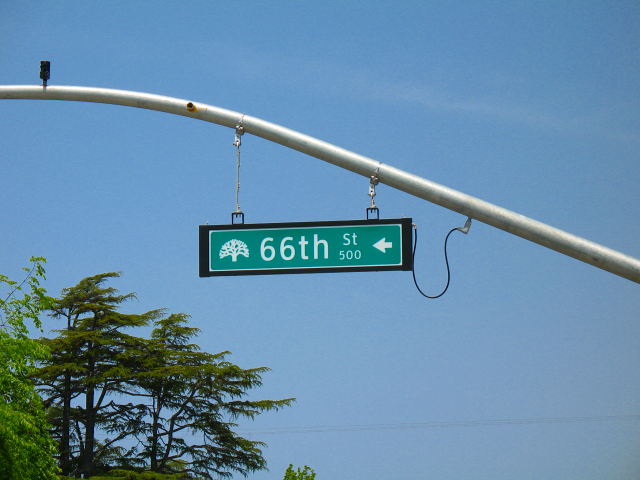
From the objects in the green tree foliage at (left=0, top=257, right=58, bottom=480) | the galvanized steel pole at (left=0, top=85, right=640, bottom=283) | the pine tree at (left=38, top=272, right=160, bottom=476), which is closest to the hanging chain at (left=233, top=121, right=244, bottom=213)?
the galvanized steel pole at (left=0, top=85, right=640, bottom=283)

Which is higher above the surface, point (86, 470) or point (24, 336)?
point (24, 336)

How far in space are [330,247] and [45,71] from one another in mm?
3938

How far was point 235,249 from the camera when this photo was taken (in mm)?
9836

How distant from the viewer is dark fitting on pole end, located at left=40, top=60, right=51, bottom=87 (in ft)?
34.5

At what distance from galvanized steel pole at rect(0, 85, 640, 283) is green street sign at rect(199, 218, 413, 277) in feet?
3.13

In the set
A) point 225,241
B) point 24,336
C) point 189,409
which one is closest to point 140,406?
point 189,409

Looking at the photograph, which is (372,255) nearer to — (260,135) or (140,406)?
(260,135)

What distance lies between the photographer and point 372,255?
9562 millimetres

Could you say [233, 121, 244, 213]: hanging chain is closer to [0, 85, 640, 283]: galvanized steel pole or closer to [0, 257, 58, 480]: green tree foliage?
[0, 85, 640, 283]: galvanized steel pole

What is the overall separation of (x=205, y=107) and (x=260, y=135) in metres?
0.71

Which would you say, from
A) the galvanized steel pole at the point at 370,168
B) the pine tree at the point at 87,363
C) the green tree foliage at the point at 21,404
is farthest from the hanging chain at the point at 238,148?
the pine tree at the point at 87,363

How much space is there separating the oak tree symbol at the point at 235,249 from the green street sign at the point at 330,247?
5 centimetres

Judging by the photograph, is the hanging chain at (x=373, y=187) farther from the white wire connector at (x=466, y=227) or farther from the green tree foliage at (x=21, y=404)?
the green tree foliage at (x=21, y=404)

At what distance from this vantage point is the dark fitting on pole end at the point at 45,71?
10.5 meters
